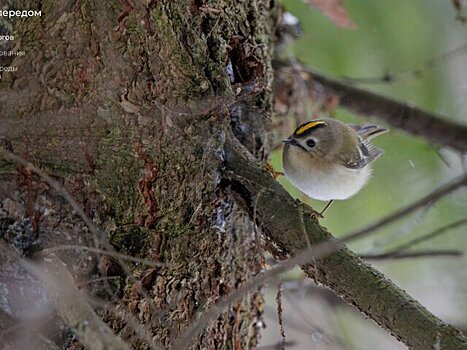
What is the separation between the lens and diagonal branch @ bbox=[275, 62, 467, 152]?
114 inches

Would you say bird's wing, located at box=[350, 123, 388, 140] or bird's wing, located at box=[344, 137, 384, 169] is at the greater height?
bird's wing, located at box=[350, 123, 388, 140]

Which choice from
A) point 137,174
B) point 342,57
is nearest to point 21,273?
point 137,174

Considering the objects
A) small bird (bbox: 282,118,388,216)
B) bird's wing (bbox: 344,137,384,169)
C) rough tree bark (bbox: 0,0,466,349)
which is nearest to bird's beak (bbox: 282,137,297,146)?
small bird (bbox: 282,118,388,216)

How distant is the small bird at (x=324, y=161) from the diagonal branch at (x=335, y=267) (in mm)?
572

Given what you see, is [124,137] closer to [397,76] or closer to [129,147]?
[129,147]

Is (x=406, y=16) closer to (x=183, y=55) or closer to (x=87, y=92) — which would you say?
(x=183, y=55)

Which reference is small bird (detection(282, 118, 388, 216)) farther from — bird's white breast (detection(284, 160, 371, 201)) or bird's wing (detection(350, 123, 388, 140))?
bird's wing (detection(350, 123, 388, 140))

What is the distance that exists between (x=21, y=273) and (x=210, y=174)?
1.84 feet

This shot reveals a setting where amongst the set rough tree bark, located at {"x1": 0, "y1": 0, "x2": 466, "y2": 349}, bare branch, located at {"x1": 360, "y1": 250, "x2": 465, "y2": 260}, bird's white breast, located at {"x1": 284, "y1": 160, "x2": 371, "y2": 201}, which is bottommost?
rough tree bark, located at {"x1": 0, "y1": 0, "x2": 466, "y2": 349}

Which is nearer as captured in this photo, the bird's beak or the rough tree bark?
the rough tree bark

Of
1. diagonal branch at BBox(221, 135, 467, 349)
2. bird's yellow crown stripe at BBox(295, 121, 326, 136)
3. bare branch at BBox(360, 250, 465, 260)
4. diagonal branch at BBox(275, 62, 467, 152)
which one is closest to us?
diagonal branch at BBox(221, 135, 467, 349)

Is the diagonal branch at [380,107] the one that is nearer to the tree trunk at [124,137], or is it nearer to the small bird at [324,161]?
the small bird at [324,161]

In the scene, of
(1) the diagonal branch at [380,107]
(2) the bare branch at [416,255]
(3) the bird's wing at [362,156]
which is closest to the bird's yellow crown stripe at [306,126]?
(3) the bird's wing at [362,156]

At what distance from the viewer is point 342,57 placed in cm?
344
